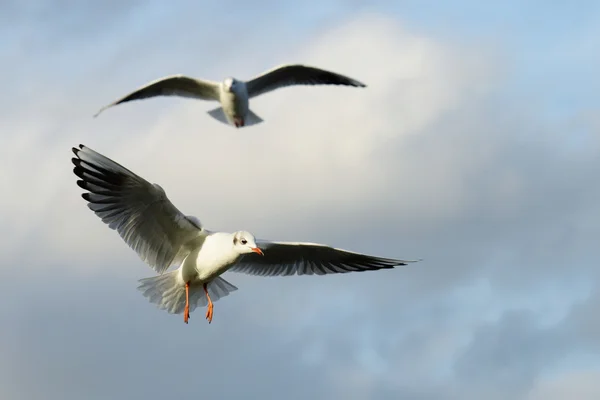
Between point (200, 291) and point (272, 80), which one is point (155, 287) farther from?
point (272, 80)

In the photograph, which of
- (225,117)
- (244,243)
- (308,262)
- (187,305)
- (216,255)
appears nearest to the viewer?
(244,243)

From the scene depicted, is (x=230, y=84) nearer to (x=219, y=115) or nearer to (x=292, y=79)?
(x=219, y=115)

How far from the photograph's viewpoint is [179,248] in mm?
14062

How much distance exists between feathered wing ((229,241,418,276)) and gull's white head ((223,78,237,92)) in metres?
5.22

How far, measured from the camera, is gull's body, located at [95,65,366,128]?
2005 centimetres

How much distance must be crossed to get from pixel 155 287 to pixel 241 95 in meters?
6.33

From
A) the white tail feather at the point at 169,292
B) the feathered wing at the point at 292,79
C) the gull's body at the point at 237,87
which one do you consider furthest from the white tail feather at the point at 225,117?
the white tail feather at the point at 169,292

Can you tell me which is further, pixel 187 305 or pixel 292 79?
pixel 292 79

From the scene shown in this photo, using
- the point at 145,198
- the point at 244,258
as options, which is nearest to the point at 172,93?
the point at 244,258

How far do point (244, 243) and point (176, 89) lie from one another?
841cm

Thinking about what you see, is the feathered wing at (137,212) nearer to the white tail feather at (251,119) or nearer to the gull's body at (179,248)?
the gull's body at (179,248)

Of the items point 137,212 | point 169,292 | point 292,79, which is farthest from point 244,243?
point 292,79

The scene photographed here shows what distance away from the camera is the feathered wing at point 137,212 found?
13.0m

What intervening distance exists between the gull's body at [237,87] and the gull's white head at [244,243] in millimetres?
6794
